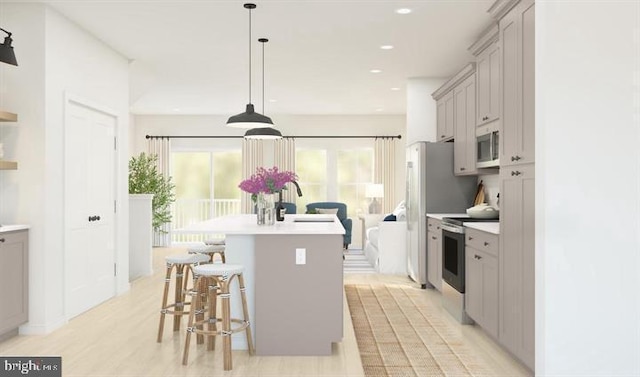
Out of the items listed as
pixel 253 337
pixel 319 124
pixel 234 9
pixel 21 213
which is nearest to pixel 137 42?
pixel 234 9

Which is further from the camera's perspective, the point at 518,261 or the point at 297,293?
the point at 297,293

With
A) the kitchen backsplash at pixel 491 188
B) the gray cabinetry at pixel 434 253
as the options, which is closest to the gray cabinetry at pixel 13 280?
the gray cabinetry at pixel 434 253

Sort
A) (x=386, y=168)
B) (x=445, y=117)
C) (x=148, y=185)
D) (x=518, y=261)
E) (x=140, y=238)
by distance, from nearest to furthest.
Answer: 1. (x=518, y=261)
2. (x=445, y=117)
3. (x=140, y=238)
4. (x=148, y=185)
5. (x=386, y=168)

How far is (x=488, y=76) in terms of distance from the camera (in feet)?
15.9

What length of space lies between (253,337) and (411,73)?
4.57m

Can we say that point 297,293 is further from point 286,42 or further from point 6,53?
point 286,42

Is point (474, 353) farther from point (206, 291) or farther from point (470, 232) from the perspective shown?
point (206, 291)

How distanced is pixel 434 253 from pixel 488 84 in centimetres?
218

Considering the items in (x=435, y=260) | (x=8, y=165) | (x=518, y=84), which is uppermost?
(x=518, y=84)

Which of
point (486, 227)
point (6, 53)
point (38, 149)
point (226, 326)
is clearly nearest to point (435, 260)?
point (486, 227)

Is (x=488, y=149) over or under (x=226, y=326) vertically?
over

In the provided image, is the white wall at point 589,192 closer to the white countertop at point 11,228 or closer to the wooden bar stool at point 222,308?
the wooden bar stool at point 222,308

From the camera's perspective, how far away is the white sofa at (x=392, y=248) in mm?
7594

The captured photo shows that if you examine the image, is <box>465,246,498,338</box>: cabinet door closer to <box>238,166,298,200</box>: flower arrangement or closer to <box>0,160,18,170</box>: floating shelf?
<box>238,166,298,200</box>: flower arrangement
